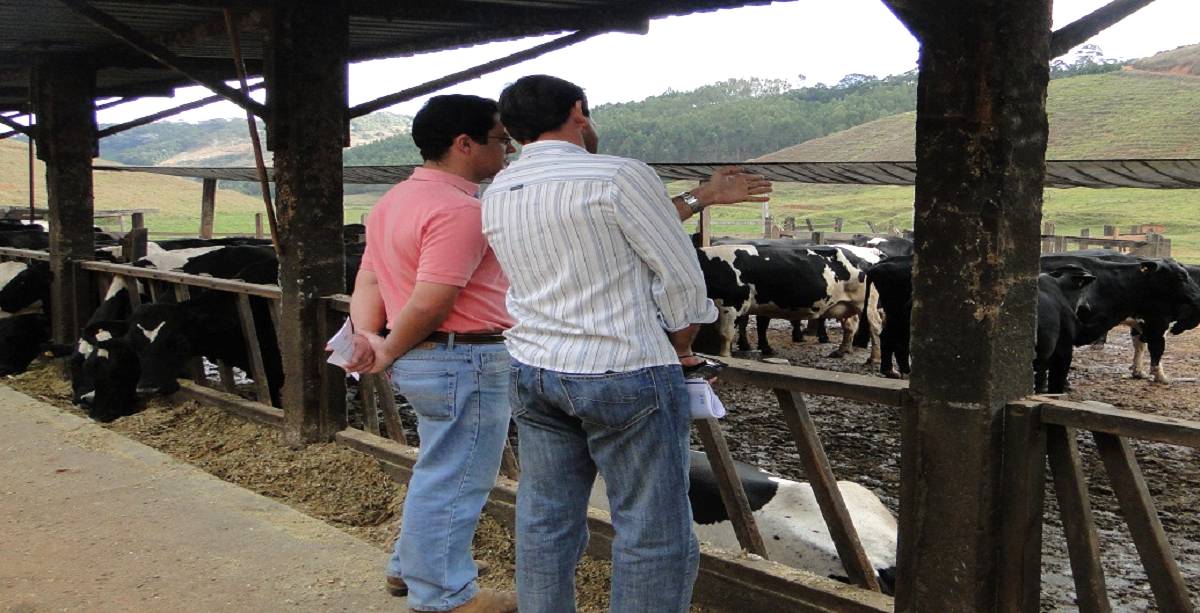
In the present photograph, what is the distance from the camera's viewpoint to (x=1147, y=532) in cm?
287

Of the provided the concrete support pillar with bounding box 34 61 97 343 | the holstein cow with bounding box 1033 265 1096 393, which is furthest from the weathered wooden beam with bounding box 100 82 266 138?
the holstein cow with bounding box 1033 265 1096 393

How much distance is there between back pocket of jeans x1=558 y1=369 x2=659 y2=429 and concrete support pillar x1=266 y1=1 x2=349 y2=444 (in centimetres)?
391

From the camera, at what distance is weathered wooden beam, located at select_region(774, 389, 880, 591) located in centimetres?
360

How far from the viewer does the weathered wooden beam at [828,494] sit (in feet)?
11.8

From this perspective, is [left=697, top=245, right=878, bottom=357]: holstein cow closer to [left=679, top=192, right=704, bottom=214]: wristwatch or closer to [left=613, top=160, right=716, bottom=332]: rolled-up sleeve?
[left=679, top=192, right=704, bottom=214]: wristwatch

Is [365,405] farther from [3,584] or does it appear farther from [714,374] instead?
[714,374]

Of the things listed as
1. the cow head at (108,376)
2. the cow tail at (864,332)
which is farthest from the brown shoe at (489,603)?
the cow tail at (864,332)

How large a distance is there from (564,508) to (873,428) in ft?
20.8

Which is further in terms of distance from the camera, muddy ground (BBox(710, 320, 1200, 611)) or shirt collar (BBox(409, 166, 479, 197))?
muddy ground (BBox(710, 320, 1200, 611))

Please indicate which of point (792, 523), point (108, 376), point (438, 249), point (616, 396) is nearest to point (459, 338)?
point (438, 249)

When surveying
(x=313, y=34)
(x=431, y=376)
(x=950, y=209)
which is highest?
(x=313, y=34)

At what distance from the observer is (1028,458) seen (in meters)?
2.95

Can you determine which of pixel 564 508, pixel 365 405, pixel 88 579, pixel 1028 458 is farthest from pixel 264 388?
pixel 1028 458

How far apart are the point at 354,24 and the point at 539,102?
502 cm
